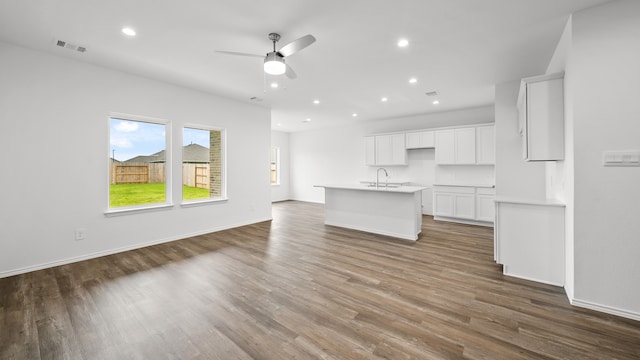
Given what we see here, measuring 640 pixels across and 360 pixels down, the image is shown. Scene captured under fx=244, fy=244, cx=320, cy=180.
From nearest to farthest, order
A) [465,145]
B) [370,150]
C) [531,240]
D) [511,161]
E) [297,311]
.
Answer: [297,311], [531,240], [511,161], [465,145], [370,150]

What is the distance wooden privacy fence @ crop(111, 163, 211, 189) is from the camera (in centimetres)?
412

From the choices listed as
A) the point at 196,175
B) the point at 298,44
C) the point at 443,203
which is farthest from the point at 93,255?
the point at 443,203

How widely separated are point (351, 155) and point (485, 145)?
12.8ft

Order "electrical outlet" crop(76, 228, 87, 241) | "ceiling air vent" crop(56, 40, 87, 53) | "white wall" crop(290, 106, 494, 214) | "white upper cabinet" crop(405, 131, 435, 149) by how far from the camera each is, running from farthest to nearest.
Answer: "white wall" crop(290, 106, 494, 214) → "white upper cabinet" crop(405, 131, 435, 149) → "electrical outlet" crop(76, 228, 87, 241) → "ceiling air vent" crop(56, 40, 87, 53)

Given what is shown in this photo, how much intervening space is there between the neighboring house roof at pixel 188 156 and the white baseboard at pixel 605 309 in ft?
19.4

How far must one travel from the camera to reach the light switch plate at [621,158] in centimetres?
209

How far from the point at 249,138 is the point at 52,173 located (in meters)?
3.30

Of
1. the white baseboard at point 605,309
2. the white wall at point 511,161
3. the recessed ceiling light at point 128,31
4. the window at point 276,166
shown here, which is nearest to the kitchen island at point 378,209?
the white wall at point 511,161

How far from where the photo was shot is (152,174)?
4.57m

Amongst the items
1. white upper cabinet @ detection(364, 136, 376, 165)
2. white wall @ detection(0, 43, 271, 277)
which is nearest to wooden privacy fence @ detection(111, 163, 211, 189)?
white wall @ detection(0, 43, 271, 277)

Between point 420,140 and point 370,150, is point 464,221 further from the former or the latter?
point 370,150

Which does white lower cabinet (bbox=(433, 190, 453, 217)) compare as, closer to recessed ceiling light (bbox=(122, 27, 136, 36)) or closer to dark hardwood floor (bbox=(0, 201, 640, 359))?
dark hardwood floor (bbox=(0, 201, 640, 359))

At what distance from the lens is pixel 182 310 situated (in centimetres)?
231

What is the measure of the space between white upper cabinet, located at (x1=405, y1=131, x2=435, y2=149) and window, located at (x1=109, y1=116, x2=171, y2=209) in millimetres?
5875
